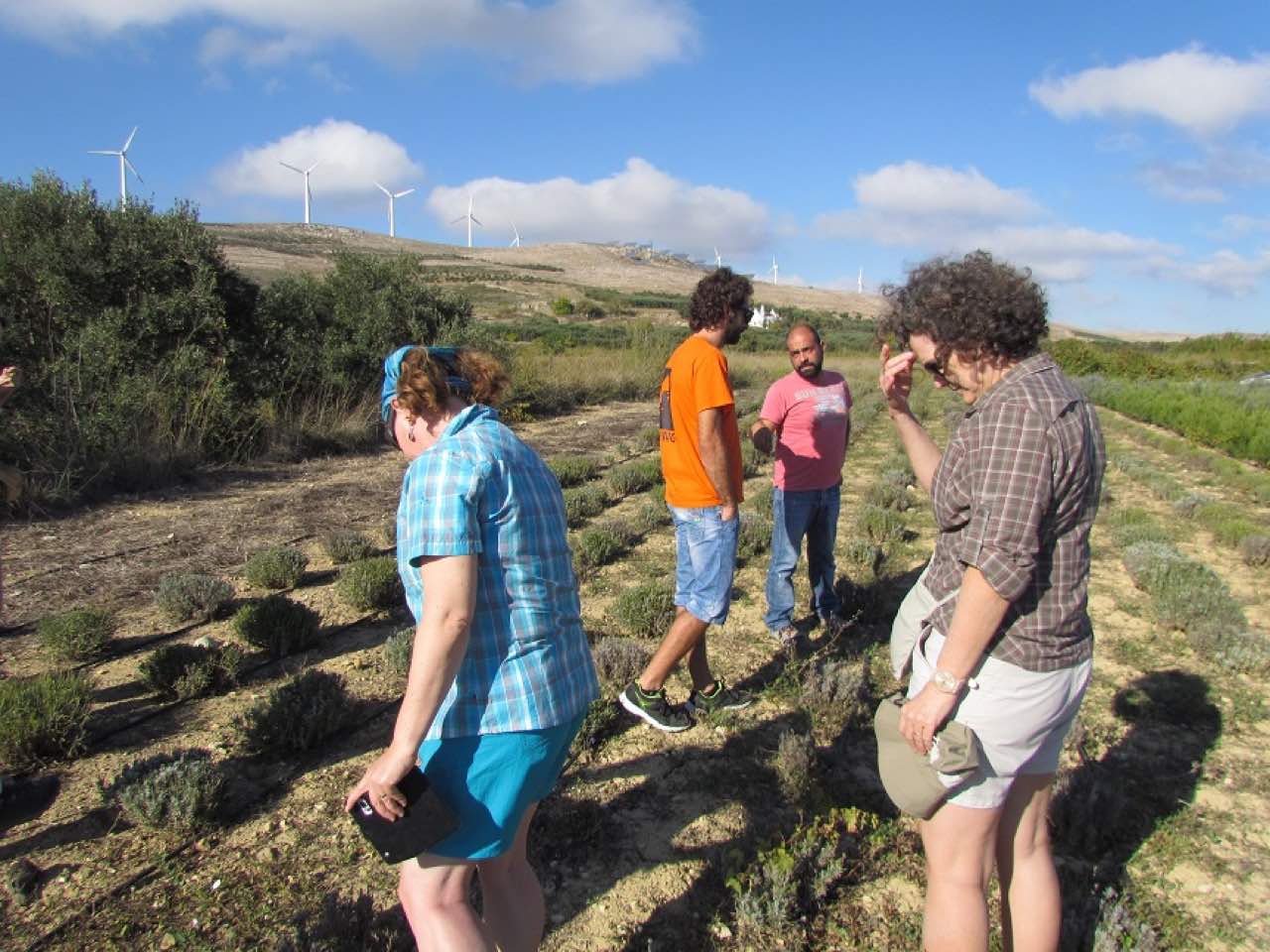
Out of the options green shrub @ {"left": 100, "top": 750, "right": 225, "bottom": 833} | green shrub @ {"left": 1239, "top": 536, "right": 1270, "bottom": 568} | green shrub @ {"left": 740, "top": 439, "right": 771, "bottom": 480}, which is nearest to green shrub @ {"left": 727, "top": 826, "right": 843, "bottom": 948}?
green shrub @ {"left": 100, "top": 750, "right": 225, "bottom": 833}

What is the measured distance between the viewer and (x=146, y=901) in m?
2.78

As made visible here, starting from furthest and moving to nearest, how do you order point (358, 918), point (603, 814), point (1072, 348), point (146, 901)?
point (1072, 348), point (603, 814), point (146, 901), point (358, 918)

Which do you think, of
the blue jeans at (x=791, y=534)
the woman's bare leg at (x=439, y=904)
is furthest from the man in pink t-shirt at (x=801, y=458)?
the woman's bare leg at (x=439, y=904)

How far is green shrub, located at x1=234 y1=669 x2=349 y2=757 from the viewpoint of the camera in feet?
12.2

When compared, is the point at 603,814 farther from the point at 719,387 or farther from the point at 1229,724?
the point at 1229,724

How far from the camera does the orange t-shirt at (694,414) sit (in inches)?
141

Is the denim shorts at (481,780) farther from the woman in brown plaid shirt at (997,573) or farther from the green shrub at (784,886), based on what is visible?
the green shrub at (784,886)

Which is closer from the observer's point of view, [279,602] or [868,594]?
[279,602]

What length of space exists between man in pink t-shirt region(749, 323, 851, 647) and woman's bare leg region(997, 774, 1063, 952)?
267cm

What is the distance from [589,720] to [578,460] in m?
7.70

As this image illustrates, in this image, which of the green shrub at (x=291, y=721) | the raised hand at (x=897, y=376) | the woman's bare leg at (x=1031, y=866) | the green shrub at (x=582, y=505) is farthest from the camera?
the green shrub at (x=582, y=505)

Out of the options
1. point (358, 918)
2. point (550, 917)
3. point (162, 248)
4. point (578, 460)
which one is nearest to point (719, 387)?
point (550, 917)

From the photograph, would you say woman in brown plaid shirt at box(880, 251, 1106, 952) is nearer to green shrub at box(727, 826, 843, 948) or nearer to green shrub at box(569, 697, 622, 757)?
green shrub at box(727, 826, 843, 948)

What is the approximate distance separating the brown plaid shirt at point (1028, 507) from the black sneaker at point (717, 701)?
90.7 inches
